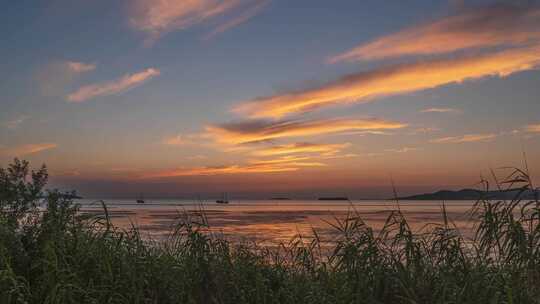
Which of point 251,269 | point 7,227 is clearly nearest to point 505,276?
point 251,269

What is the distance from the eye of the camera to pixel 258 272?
964 cm

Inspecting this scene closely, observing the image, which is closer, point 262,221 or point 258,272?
point 258,272

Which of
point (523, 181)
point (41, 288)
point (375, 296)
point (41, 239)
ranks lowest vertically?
point (375, 296)

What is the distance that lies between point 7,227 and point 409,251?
8318 mm

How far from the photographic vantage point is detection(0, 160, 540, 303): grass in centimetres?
828

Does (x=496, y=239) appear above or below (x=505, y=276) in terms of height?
above

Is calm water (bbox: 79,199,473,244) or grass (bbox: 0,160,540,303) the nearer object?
grass (bbox: 0,160,540,303)

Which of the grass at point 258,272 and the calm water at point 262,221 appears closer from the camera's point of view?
the grass at point 258,272

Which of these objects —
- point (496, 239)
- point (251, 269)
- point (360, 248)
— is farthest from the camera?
point (251, 269)

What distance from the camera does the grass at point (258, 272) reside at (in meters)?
8.28

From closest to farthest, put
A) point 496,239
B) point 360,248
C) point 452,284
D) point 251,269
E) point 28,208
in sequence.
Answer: point 452,284 < point 496,239 < point 360,248 < point 251,269 < point 28,208

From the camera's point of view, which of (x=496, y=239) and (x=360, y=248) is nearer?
(x=496, y=239)

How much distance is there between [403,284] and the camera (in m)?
8.84

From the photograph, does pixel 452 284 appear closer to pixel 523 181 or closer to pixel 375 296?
pixel 375 296
